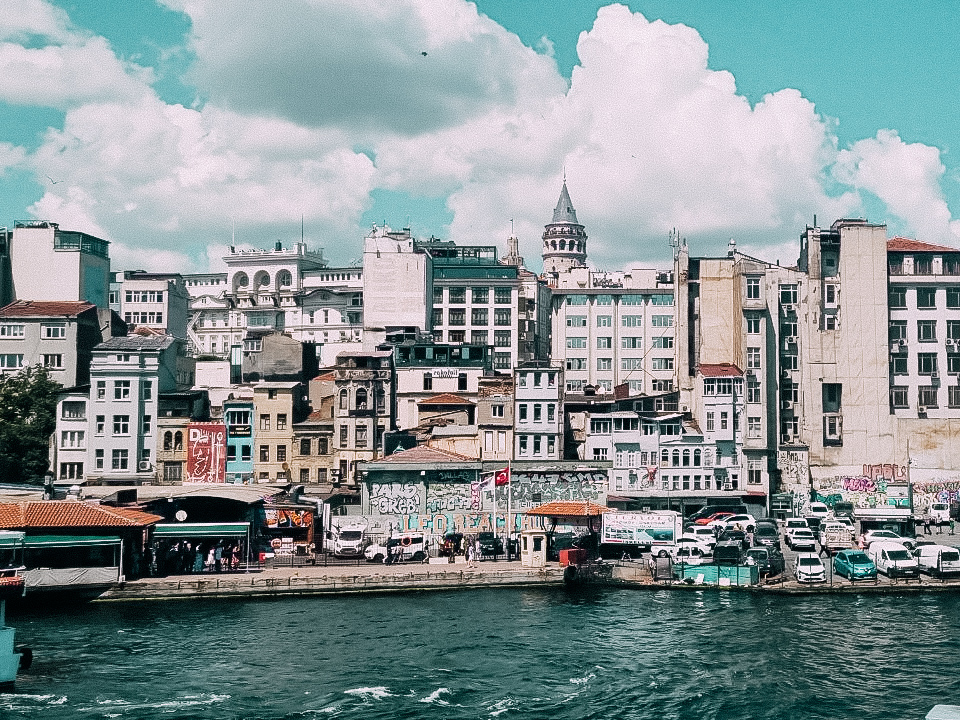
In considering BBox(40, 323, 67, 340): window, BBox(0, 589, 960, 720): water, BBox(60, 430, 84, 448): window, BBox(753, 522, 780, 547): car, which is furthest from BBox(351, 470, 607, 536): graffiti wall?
BBox(40, 323, 67, 340): window

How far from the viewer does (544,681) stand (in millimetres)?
45719

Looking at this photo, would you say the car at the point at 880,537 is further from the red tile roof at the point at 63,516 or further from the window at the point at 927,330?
the red tile roof at the point at 63,516

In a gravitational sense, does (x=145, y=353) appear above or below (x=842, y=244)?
below

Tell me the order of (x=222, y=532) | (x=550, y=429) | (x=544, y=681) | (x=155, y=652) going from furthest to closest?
(x=550, y=429)
(x=222, y=532)
(x=155, y=652)
(x=544, y=681)

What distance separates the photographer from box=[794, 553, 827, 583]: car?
65500 millimetres

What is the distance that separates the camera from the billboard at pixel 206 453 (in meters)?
91.6

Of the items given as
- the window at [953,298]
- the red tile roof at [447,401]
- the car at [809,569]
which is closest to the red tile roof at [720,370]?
the red tile roof at [447,401]

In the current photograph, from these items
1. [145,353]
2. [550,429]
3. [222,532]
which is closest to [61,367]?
[145,353]

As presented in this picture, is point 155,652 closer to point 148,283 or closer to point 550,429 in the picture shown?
point 550,429

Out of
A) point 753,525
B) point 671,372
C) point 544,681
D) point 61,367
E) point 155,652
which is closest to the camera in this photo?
point 544,681

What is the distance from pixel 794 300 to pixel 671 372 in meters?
23.6

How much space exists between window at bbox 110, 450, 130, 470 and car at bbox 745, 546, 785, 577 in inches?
2136

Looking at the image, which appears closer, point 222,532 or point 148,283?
point 222,532

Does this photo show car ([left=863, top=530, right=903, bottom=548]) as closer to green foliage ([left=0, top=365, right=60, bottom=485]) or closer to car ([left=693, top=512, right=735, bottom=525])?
car ([left=693, top=512, right=735, bottom=525])
